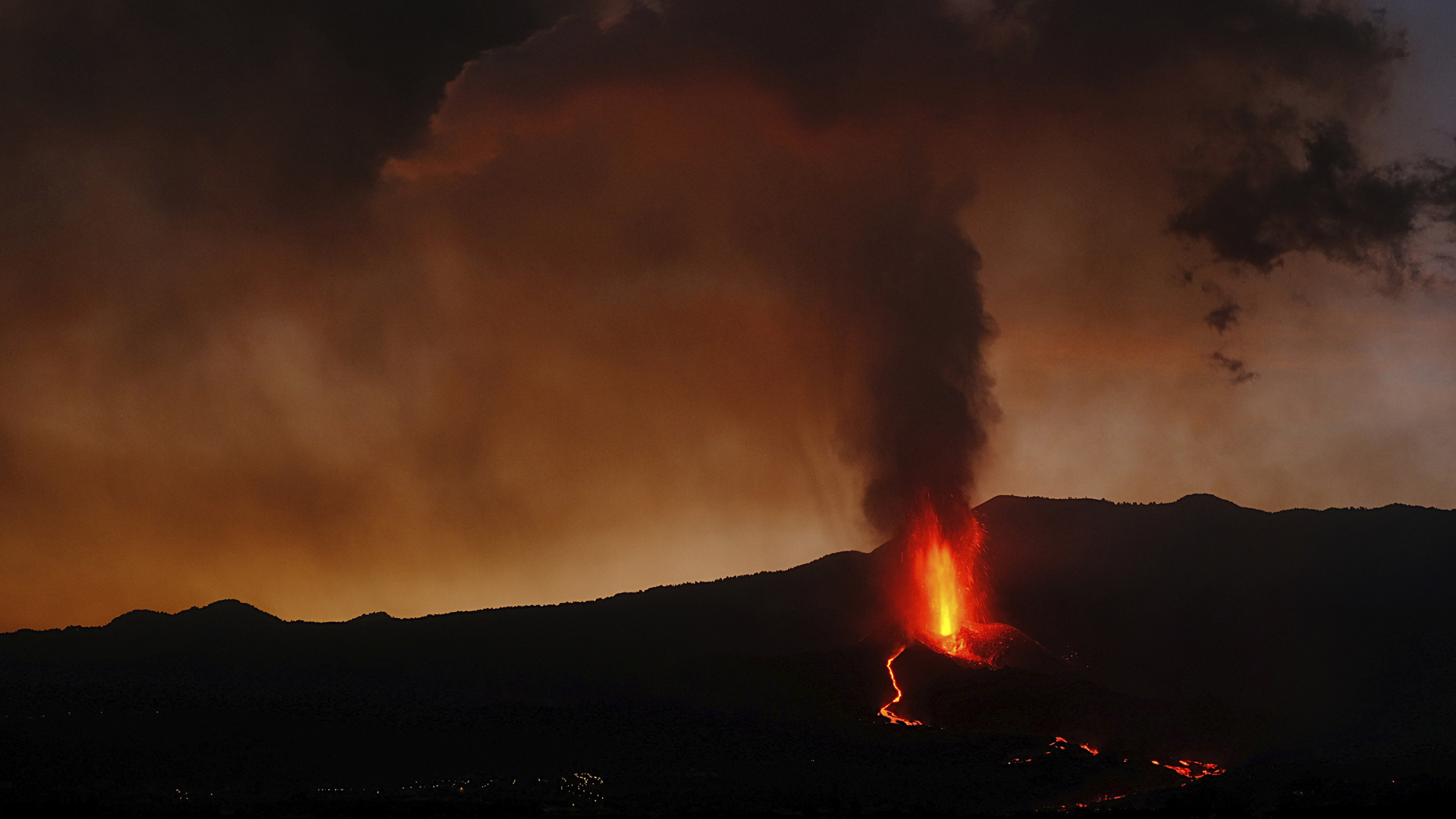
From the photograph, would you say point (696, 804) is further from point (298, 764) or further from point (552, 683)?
point (552, 683)

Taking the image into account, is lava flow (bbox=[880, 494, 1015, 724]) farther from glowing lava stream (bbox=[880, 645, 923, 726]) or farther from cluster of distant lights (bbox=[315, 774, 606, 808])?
cluster of distant lights (bbox=[315, 774, 606, 808])

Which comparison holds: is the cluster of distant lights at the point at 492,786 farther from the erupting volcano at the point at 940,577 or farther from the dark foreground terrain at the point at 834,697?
the erupting volcano at the point at 940,577

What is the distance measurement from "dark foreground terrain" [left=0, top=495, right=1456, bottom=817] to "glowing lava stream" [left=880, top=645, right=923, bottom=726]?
71 cm

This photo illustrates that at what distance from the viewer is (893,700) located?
7681 cm

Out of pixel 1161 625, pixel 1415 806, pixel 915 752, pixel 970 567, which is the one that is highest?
pixel 970 567

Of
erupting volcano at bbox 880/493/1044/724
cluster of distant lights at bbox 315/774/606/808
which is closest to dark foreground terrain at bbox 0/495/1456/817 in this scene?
cluster of distant lights at bbox 315/774/606/808

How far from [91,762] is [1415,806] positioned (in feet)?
241

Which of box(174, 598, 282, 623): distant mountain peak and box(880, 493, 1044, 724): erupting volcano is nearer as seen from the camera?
box(880, 493, 1044, 724): erupting volcano

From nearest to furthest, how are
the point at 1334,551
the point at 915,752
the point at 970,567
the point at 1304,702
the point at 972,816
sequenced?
the point at 972,816 < the point at 915,752 < the point at 1304,702 < the point at 970,567 < the point at 1334,551

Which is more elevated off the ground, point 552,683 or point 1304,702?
point 552,683

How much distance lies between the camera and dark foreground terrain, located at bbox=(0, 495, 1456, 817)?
6122 centimetres

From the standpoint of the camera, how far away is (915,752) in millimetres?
65688

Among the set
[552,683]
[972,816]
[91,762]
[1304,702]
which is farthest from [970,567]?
[91,762]

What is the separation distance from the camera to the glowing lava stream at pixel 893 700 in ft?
238
